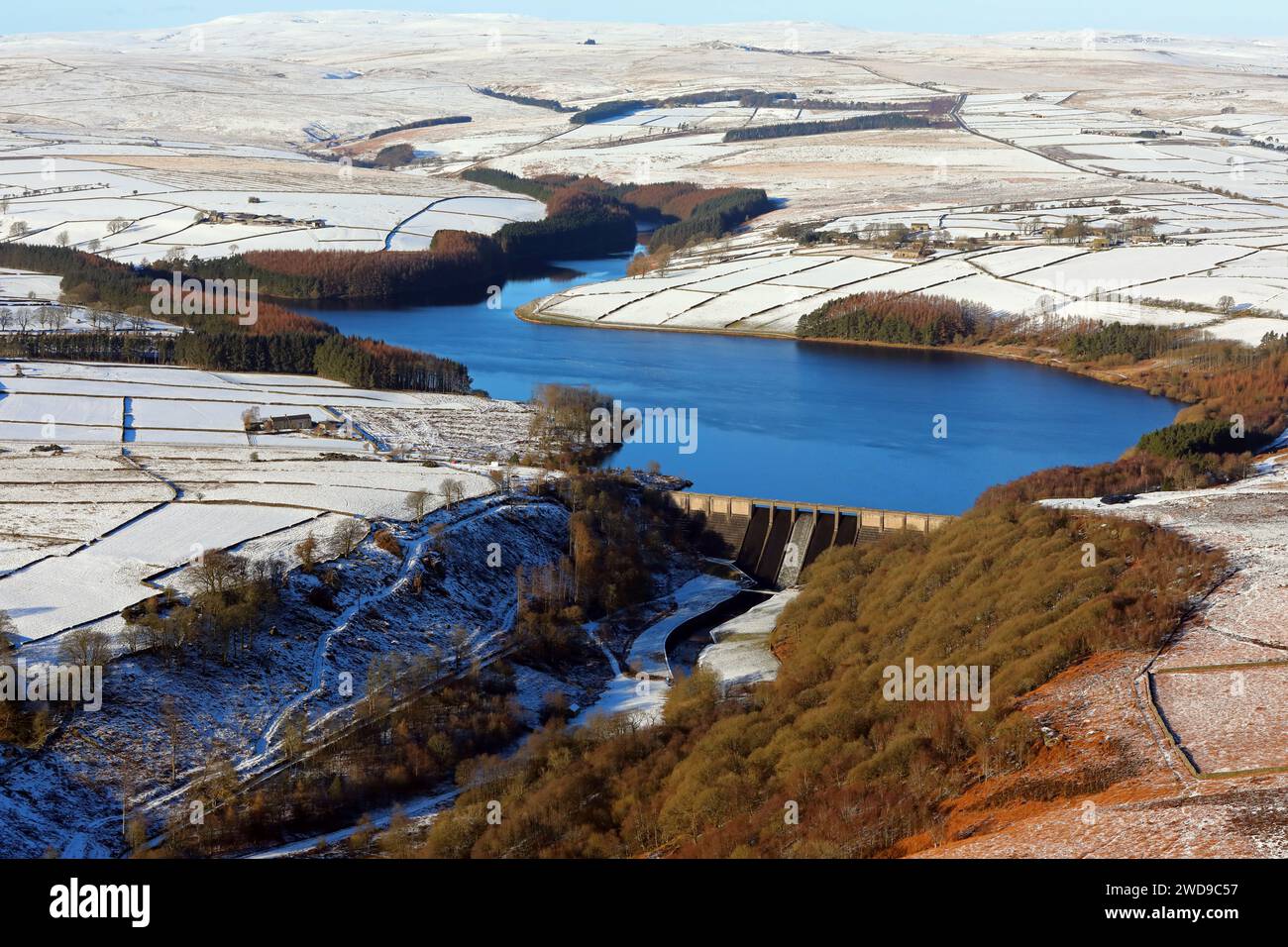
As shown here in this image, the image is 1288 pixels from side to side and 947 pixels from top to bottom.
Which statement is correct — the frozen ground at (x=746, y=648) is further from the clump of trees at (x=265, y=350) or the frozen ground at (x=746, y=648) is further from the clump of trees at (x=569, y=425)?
the clump of trees at (x=265, y=350)

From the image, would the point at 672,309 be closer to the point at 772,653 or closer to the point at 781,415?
the point at 781,415

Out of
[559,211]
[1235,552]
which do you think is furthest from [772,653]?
[559,211]

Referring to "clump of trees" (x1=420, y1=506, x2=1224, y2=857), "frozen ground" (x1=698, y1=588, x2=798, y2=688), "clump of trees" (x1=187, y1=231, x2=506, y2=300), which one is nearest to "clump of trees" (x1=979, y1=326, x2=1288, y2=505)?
"clump of trees" (x1=420, y1=506, x2=1224, y2=857)

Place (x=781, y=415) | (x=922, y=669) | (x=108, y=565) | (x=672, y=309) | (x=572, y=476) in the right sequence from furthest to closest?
1. (x=672, y=309)
2. (x=781, y=415)
3. (x=572, y=476)
4. (x=108, y=565)
5. (x=922, y=669)

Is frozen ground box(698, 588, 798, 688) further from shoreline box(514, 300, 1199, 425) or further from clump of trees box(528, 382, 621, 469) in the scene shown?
shoreline box(514, 300, 1199, 425)

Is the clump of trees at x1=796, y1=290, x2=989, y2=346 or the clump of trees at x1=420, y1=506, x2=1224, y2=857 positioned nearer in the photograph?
the clump of trees at x1=420, y1=506, x2=1224, y2=857
